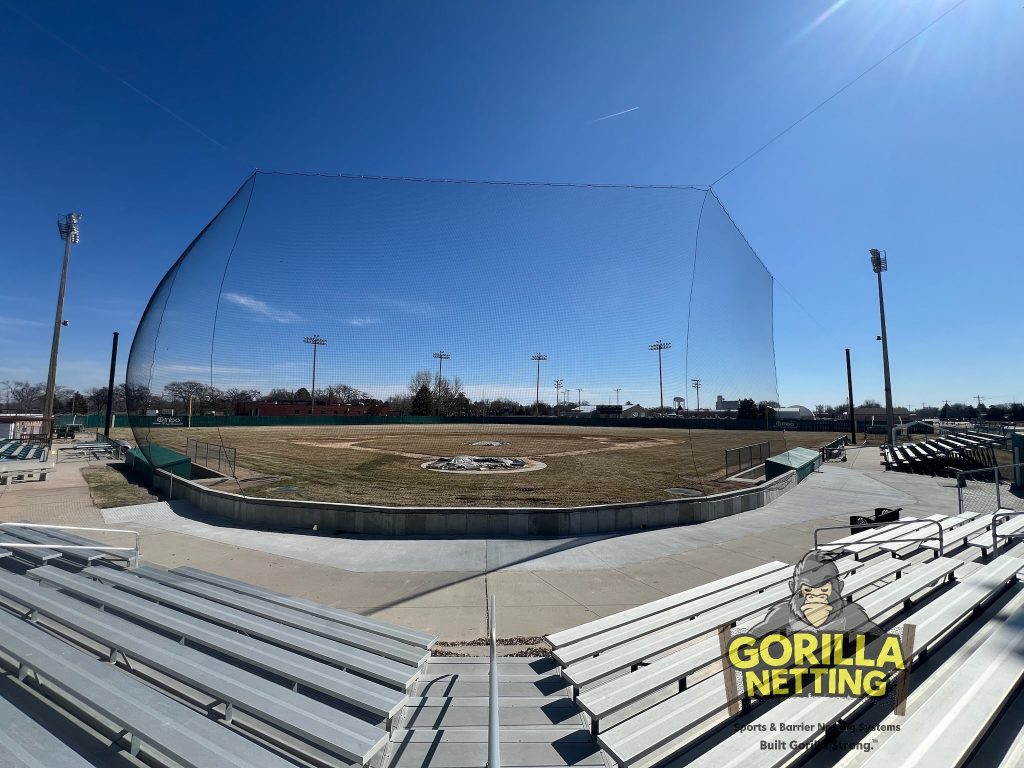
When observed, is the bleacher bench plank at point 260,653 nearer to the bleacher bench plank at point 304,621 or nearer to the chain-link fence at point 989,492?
the bleacher bench plank at point 304,621

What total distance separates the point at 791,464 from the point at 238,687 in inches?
561

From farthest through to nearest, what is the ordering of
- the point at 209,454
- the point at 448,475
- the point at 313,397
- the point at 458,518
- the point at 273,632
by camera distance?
the point at 448,475 < the point at 209,454 < the point at 313,397 < the point at 458,518 < the point at 273,632

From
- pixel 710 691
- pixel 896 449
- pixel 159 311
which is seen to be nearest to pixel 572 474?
pixel 710 691

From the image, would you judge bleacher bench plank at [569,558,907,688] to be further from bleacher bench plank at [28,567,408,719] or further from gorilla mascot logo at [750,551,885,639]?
bleacher bench plank at [28,567,408,719]

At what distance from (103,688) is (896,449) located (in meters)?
26.4

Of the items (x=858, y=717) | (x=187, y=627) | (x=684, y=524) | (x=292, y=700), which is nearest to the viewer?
(x=292, y=700)

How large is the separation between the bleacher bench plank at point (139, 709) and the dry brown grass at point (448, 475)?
619 centimetres

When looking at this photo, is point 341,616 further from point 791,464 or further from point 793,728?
point 791,464

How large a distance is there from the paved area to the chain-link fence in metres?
0.53

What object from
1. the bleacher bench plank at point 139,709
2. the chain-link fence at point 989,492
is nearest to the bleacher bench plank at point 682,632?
the bleacher bench plank at point 139,709

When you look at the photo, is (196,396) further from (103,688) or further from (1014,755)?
(1014,755)

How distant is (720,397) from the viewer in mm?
11234

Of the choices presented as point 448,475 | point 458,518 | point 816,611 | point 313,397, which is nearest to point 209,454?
point 313,397

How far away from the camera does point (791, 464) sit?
12.7 m
